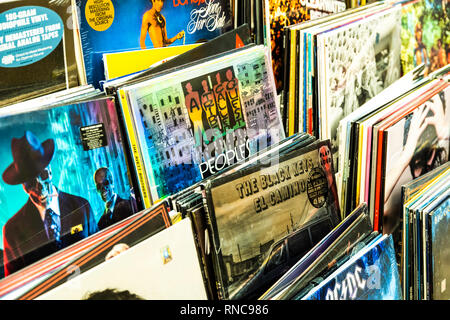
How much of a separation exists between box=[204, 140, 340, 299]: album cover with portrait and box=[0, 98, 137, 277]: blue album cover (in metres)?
0.23

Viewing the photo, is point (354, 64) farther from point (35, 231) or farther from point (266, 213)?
point (35, 231)

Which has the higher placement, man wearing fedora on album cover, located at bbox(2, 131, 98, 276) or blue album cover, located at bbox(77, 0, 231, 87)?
blue album cover, located at bbox(77, 0, 231, 87)

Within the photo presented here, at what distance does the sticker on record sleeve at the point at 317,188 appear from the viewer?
140 cm


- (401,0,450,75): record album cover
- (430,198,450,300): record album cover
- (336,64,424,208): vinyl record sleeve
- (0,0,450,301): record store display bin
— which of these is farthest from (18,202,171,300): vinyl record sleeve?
(401,0,450,75): record album cover

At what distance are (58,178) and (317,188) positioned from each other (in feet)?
2.19

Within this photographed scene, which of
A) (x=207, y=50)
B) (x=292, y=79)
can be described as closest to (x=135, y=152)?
(x=207, y=50)

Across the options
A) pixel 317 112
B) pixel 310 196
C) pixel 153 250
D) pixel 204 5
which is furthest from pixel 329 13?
pixel 153 250

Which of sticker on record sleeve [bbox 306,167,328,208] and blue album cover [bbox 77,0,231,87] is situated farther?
sticker on record sleeve [bbox 306,167,328,208]

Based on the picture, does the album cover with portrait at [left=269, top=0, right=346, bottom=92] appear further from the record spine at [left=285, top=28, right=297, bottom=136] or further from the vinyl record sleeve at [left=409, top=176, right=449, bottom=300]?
the vinyl record sleeve at [left=409, top=176, right=449, bottom=300]

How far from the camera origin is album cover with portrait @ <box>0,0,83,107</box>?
1124 mm

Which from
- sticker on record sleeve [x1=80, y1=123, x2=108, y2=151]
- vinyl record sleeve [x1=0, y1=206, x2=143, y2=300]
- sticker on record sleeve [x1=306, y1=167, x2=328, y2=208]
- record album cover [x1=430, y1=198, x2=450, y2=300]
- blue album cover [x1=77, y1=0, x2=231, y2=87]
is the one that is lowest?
record album cover [x1=430, y1=198, x2=450, y2=300]

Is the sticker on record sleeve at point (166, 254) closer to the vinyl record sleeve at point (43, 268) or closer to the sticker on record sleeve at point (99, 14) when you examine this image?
the vinyl record sleeve at point (43, 268)

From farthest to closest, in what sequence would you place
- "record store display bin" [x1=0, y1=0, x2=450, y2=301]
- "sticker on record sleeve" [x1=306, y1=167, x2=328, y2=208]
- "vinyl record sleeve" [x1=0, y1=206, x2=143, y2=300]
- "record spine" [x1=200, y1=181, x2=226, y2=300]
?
"sticker on record sleeve" [x1=306, y1=167, x2=328, y2=208], "record spine" [x1=200, y1=181, x2=226, y2=300], "record store display bin" [x1=0, y1=0, x2=450, y2=301], "vinyl record sleeve" [x1=0, y1=206, x2=143, y2=300]
